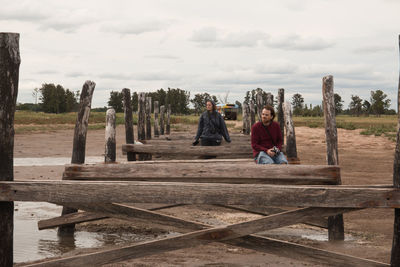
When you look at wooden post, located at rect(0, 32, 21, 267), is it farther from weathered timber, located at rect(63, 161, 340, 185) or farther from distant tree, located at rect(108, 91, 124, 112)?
distant tree, located at rect(108, 91, 124, 112)

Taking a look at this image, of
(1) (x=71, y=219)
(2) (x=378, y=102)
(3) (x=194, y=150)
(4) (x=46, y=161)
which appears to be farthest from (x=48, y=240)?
(2) (x=378, y=102)

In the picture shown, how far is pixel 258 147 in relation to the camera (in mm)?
7879

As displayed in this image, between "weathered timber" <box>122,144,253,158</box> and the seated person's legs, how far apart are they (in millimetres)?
2827

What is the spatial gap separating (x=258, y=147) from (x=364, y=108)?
348ft

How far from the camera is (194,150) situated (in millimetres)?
10625

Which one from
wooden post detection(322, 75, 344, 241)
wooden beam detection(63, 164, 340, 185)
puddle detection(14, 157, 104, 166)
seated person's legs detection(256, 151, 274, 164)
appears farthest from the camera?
puddle detection(14, 157, 104, 166)

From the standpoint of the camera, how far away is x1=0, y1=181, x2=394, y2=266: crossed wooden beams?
486 centimetres

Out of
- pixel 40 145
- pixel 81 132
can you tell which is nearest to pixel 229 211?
pixel 81 132

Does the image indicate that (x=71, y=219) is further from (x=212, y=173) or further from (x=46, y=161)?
(x=46, y=161)

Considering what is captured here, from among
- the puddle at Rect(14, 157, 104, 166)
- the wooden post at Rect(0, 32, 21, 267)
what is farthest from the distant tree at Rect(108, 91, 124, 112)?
the wooden post at Rect(0, 32, 21, 267)

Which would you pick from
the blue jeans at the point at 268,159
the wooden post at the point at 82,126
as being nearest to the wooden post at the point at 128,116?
the wooden post at the point at 82,126

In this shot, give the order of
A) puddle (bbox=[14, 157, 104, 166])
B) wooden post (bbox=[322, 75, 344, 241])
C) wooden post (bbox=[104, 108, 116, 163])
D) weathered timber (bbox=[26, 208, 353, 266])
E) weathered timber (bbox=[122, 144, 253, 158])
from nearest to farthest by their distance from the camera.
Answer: weathered timber (bbox=[26, 208, 353, 266]) < wooden post (bbox=[322, 75, 344, 241]) < wooden post (bbox=[104, 108, 116, 163]) < weathered timber (bbox=[122, 144, 253, 158]) < puddle (bbox=[14, 157, 104, 166])

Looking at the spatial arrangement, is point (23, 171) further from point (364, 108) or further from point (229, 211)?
point (364, 108)

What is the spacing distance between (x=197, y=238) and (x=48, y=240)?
385 cm
